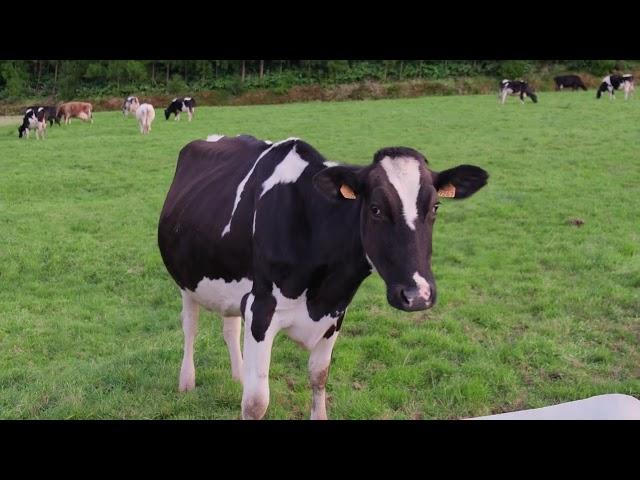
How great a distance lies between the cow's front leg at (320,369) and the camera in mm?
4305

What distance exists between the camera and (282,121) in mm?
→ 25688

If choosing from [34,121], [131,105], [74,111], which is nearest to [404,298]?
[34,121]

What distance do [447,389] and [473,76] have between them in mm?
43106

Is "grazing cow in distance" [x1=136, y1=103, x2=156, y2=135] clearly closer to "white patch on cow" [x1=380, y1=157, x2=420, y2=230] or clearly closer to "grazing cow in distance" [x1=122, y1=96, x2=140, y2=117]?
"grazing cow in distance" [x1=122, y1=96, x2=140, y2=117]

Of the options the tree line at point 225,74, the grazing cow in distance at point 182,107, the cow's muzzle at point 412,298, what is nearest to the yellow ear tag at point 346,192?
the cow's muzzle at point 412,298

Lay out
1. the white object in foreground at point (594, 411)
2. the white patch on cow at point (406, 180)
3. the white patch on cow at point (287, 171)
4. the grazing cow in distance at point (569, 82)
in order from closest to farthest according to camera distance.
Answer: the white object in foreground at point (594, 411) → the white patch on cow at point (406, 180) → the white patch on cow at point (287, 171) → the grazing cow in distance at point (569, 82)

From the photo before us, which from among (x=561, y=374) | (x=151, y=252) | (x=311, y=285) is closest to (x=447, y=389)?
(x=561, y=374)

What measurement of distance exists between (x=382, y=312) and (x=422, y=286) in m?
3.87

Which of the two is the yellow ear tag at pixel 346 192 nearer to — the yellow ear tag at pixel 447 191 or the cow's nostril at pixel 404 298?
the yellow ear tag at pixel 447 191

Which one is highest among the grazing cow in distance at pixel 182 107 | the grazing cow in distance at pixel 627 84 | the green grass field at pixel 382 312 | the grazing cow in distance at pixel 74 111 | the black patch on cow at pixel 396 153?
the grazing cow in distance at pixel 627 84

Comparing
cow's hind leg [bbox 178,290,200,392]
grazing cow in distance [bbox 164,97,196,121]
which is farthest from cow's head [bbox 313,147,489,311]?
grazing cow in distance [bbox 164,97,196,121]

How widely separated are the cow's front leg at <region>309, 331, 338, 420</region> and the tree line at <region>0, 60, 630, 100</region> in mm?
41966

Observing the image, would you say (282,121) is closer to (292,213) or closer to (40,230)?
(40,230)

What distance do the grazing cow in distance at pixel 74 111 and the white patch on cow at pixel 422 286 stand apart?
30655 mm
